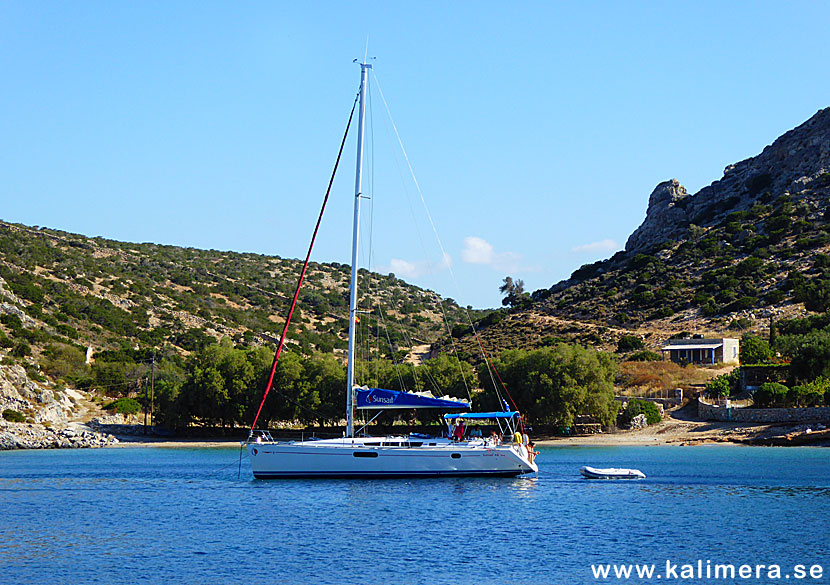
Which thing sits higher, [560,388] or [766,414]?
[560,388]

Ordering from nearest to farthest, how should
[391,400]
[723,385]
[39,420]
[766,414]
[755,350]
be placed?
[391,400] → [766,414] → [39,420] → [723,385] → [755,350]

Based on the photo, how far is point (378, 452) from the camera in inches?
1670

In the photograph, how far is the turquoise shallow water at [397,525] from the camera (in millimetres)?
25859

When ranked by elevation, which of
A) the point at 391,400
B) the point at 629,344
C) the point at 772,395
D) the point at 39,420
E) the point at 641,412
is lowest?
the point at 39,420

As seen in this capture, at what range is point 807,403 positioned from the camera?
71.7 meters

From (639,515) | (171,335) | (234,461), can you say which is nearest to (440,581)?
(639,515)

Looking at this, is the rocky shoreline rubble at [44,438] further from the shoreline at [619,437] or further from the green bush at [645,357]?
the green bush at [645,357]

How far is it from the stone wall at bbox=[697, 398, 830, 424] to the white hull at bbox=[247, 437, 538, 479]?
1361 inches

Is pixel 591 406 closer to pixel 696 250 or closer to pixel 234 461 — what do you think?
pixel 234 461

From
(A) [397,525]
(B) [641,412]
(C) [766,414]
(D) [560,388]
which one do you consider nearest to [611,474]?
(A) [397,525]

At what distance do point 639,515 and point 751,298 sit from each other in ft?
279

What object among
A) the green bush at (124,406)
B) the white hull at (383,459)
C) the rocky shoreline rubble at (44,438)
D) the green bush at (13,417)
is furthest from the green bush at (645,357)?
the green bush at (13,417)

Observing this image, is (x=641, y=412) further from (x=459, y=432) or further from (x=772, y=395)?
(x=459, y=432)

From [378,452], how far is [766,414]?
4125 cm
